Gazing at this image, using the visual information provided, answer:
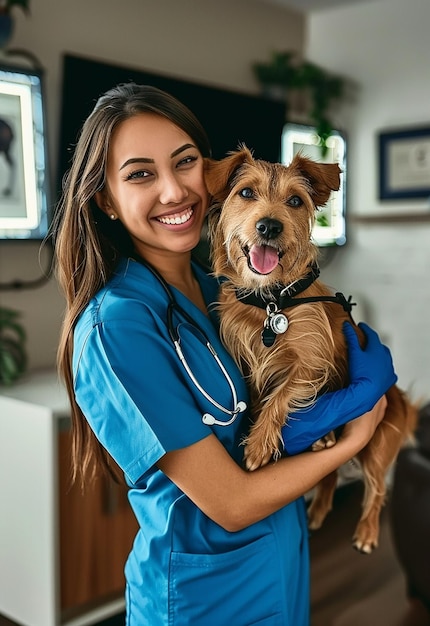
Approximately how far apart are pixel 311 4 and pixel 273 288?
3.67m

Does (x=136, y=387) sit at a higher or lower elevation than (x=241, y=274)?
lower

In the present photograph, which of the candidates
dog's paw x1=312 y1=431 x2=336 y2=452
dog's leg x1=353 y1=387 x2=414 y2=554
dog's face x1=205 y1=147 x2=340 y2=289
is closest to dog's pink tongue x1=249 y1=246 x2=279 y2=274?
dog's face x1=205 y1=147 x2=340 y2=289

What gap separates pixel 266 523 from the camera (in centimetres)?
124

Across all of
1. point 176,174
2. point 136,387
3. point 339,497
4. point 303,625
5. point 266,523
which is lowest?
point 339,497

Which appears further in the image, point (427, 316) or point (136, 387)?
point (427, 316)

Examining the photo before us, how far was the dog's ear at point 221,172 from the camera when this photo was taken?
1.17 metres

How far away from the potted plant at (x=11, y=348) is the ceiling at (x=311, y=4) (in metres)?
2.55

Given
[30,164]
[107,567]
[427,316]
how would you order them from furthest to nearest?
[427,316]
[30,164]
[107,567]

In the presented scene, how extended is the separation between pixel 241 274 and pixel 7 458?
167 cm

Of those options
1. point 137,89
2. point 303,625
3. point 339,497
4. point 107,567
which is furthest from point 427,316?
point 137,89

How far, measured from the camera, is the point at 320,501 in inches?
62.4

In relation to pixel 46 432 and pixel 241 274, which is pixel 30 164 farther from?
pixel 241 274

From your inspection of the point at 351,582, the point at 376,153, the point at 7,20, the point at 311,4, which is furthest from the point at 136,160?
the point at 311,4

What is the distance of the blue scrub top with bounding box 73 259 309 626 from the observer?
3.53 feet
